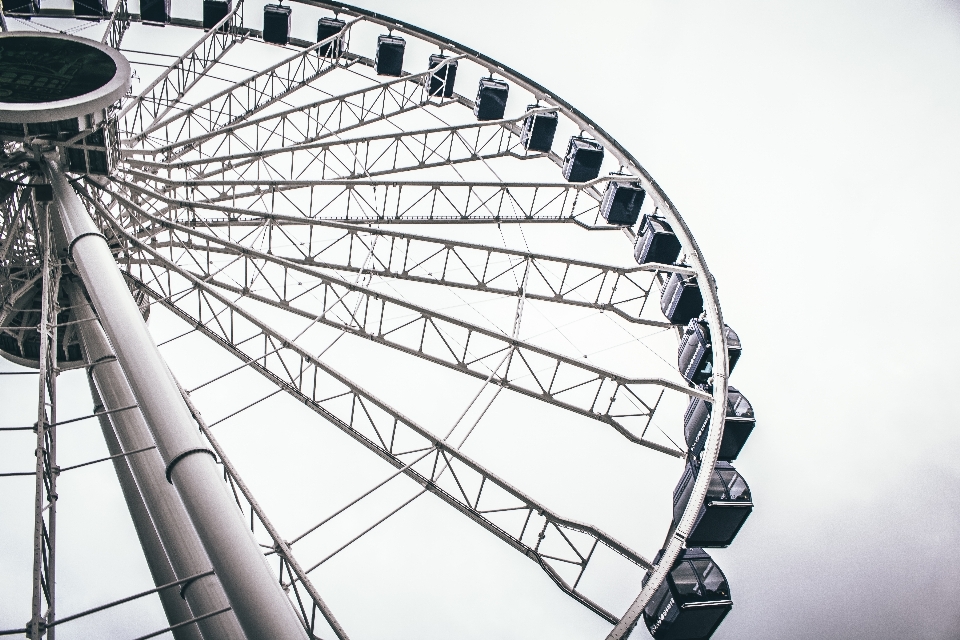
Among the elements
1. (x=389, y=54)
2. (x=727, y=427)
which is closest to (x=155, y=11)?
(x=389, y=54)

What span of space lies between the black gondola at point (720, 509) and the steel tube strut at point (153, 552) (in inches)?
319

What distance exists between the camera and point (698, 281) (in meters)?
16.1

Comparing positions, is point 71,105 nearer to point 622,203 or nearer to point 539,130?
point 539,130

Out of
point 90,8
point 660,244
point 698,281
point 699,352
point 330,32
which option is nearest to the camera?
point 699,352

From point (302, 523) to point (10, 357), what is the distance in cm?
2879

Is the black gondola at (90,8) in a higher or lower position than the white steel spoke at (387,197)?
higher

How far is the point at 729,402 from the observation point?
1412 centimetres

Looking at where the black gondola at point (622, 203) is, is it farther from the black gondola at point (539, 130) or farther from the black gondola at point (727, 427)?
the black gondola at point (727, 427)

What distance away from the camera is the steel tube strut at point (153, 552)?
418 inches

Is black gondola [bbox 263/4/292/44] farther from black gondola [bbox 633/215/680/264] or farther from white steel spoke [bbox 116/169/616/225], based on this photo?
black gondola [bbox 633/215/680/264]

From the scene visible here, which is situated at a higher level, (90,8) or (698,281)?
(90,8)

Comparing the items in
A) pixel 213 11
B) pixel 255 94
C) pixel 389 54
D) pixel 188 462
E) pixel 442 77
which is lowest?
pixel 188 462

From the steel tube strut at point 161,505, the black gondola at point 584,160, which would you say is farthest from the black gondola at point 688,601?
the black gondola at point 584,160

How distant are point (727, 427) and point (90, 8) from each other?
22071 millimetres
